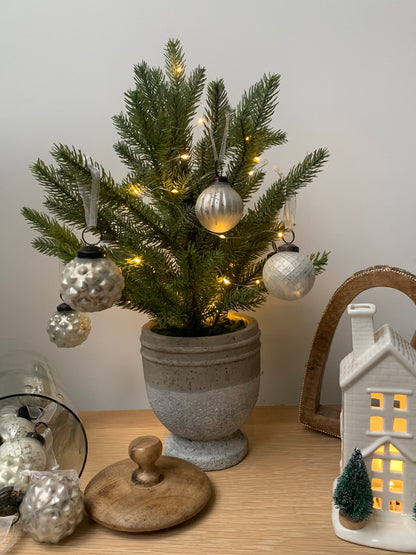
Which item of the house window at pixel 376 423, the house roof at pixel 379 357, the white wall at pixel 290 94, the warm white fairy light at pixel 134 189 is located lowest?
the house window at pixel 376 423

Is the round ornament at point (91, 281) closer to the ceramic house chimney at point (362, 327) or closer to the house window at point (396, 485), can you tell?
the ceramic house chimney at point (362, 327)

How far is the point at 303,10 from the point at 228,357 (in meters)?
0.62

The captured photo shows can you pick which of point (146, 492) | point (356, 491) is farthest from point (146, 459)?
point (356, 491)

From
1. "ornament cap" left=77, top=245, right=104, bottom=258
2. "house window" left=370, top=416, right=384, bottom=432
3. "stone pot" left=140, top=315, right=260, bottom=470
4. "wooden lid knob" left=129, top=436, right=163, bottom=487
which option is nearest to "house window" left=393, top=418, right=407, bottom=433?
"house window" left=370, top=416, right=384, bottom=432

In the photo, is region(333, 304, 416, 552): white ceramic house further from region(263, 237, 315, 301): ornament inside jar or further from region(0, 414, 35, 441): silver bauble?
region(0, 414, 35, 441): silver bauble

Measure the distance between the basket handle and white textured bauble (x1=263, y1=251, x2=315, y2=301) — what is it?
4.5 inches

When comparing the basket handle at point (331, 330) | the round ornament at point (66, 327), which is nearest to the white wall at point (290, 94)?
the basket handle at point (331, 330)

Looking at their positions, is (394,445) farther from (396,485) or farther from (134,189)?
(134,189)

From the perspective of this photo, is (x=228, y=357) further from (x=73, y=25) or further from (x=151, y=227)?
(x=73, y=25)

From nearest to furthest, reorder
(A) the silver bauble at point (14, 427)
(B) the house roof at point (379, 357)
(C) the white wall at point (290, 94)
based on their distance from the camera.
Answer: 1. (B) the house roof at point (379, 357)
2. (A) the silver bauble at point (14, 427)
3. (C) the white wall at point (290, 94)

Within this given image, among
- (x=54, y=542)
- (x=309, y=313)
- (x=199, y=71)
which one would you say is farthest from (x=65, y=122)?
(x=54, y=542)

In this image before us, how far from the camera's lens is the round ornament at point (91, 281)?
57 cm

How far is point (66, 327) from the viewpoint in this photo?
0.74 meters

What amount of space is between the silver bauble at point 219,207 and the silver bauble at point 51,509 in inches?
13.8
